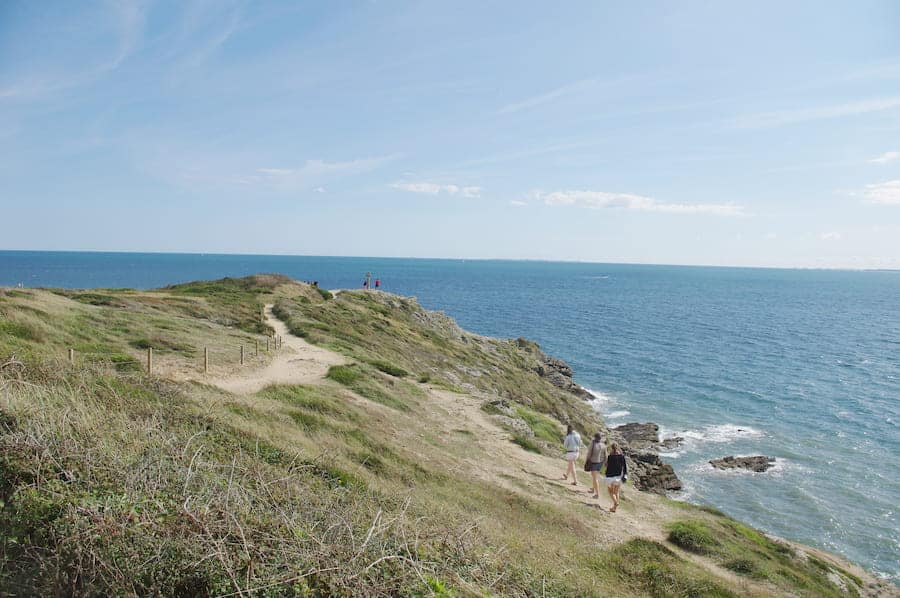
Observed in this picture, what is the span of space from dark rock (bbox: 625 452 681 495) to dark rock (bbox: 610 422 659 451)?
8.44 ft

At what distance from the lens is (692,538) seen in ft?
55.1

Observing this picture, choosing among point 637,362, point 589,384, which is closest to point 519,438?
point 589,384

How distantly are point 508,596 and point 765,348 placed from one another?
77575 millimetres

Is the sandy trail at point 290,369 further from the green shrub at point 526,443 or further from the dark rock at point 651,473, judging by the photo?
the dark rock at point 651,473

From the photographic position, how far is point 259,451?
12812 millimetres

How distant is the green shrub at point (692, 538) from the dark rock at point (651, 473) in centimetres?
1072

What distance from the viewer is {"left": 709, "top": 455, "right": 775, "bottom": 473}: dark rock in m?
34.3

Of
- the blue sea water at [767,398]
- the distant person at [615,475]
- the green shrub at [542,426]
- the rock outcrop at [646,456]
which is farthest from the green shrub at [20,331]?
the blue sea water at [767,398]

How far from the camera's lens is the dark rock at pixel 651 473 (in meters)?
29.3

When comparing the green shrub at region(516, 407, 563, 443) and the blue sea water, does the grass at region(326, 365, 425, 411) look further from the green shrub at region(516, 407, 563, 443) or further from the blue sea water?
the blue sea water

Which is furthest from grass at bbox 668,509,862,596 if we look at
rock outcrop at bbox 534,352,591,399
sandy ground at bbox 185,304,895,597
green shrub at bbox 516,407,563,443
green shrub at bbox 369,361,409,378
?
rock outcrop at bbox 534,352,591,399

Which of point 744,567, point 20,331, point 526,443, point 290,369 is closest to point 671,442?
point 526,443

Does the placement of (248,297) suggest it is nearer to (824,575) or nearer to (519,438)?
(519,438)

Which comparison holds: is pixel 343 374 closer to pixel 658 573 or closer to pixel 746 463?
pixel 658 573
